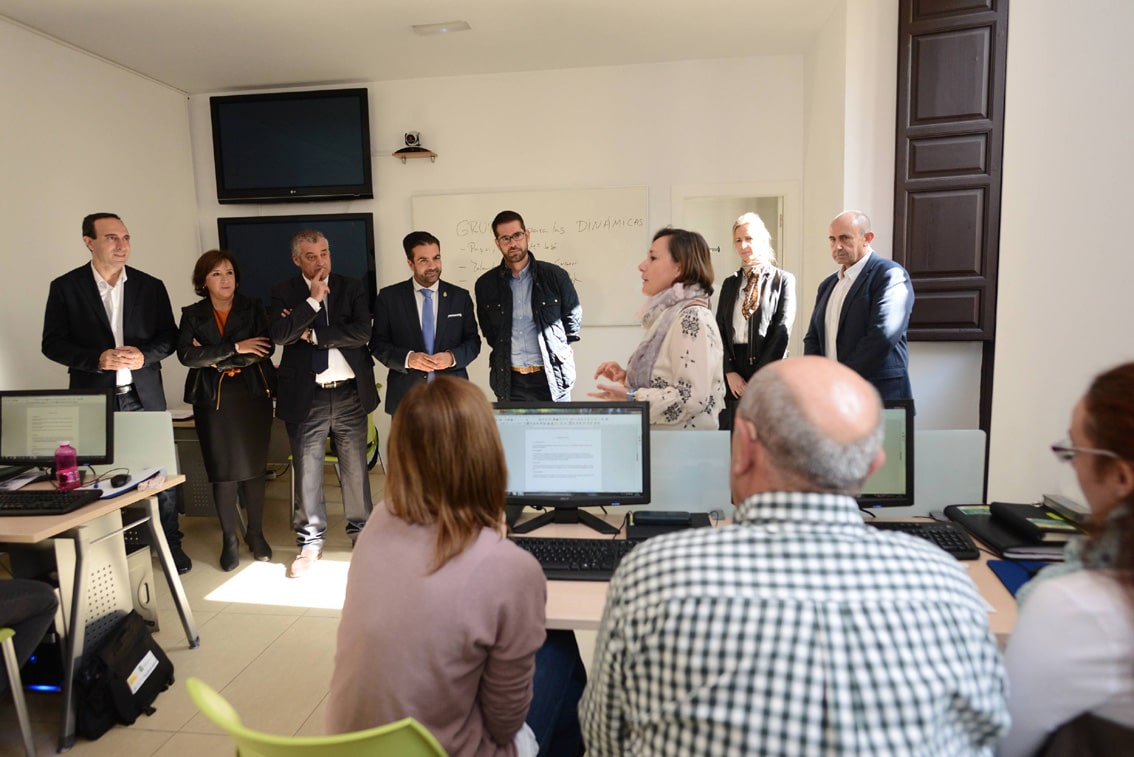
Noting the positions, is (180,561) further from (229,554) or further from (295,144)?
(295,144)

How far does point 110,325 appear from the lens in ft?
11.4

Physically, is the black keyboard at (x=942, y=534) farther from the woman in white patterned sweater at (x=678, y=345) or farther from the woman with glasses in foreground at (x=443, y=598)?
the woman with glasses in foreground at (x=443, y=598)

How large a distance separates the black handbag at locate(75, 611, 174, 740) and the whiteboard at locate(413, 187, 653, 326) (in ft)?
10.8

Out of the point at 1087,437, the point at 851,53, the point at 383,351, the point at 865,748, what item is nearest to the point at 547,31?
the point at 851,53

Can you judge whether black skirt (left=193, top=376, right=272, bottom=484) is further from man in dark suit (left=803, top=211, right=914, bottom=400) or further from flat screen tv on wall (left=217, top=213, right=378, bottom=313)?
man in dark suit (left=803, top=211, right=914, bottom=400)

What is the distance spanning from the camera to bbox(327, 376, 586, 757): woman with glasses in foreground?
117cm

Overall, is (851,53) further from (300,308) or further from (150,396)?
(150,396)

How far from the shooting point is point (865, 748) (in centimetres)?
79

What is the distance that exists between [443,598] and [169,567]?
2.11 meters

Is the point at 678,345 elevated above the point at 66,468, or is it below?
above

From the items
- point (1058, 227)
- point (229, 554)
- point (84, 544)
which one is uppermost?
point (1058, 227)

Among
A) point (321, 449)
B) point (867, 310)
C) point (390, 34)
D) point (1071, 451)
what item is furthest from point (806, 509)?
point (390, 34)

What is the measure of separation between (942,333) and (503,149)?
10.4 feet

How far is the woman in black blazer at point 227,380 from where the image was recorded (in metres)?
3.54
